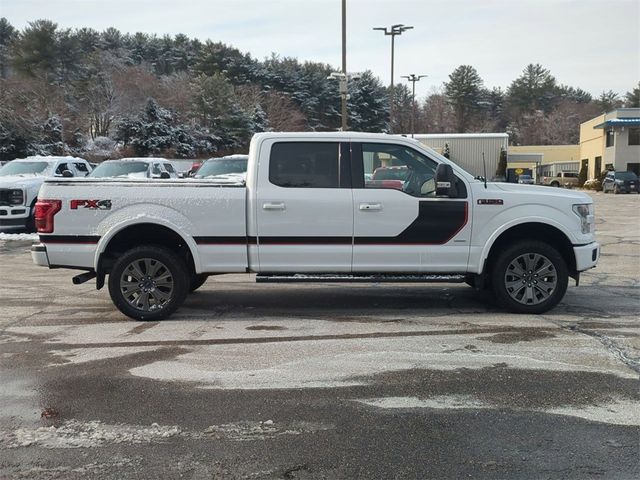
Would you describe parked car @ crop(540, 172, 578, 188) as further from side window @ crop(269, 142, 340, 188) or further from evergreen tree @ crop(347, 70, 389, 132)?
side window @ crop(269, 142, 340, 188)

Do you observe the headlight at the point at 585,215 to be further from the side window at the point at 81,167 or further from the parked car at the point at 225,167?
the side window at the point at 81,167

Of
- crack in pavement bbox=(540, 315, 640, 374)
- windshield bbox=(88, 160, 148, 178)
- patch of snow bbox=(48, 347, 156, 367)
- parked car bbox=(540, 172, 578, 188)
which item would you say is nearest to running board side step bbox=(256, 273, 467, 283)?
crack in pavement bbox=(540, 315, 640, 374)

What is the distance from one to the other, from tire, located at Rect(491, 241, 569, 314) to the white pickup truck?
12 mm

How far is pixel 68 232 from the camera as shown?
6.75 metres

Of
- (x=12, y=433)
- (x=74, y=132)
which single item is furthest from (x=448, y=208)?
(x=74, y=132)

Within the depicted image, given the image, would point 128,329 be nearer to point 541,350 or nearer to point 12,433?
point 12,433

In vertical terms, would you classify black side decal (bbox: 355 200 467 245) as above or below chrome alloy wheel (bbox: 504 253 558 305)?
above

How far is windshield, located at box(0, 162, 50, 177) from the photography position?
1609 centimetres

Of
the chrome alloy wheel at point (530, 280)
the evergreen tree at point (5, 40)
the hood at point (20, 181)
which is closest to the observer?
the chrome alloy wheel at point (530, 280)

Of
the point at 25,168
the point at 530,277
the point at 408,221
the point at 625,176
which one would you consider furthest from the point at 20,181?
the point at 625,176

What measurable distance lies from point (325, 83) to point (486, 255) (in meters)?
73.0

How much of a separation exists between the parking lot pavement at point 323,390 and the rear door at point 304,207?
746 millimetres

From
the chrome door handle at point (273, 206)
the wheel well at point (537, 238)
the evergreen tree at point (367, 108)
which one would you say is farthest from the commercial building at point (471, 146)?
the evergreen tree at point (367, 108)

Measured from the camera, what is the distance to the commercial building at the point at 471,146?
106 feet
